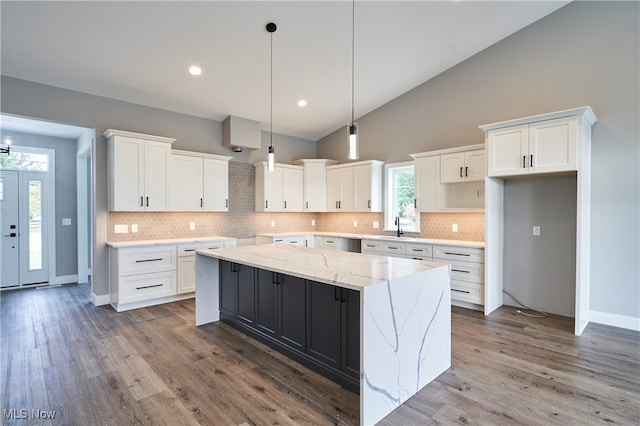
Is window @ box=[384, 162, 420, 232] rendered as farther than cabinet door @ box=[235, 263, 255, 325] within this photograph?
Yes

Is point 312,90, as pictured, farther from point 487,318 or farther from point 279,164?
point 487,318

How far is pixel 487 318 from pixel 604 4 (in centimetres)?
383

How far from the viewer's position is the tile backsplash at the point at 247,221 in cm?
480

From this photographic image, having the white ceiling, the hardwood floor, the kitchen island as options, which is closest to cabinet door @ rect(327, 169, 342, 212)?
the white ceiling

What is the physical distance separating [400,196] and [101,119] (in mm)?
4790

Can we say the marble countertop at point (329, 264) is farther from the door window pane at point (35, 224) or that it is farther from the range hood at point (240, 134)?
the door window pane at point (35, 224)

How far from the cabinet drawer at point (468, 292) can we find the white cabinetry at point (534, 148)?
1.47 metres

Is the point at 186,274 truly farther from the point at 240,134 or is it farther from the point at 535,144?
the point at 535,144

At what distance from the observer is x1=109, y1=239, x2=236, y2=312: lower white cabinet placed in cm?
426

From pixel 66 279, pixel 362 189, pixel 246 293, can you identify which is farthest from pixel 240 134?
pixel 66 279

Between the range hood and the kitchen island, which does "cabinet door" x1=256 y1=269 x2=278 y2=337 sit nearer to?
the kitchen island

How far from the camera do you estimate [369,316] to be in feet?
6.40

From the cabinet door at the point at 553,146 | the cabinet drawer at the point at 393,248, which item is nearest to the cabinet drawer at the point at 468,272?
the cabinet drawer at the point at 393,248
